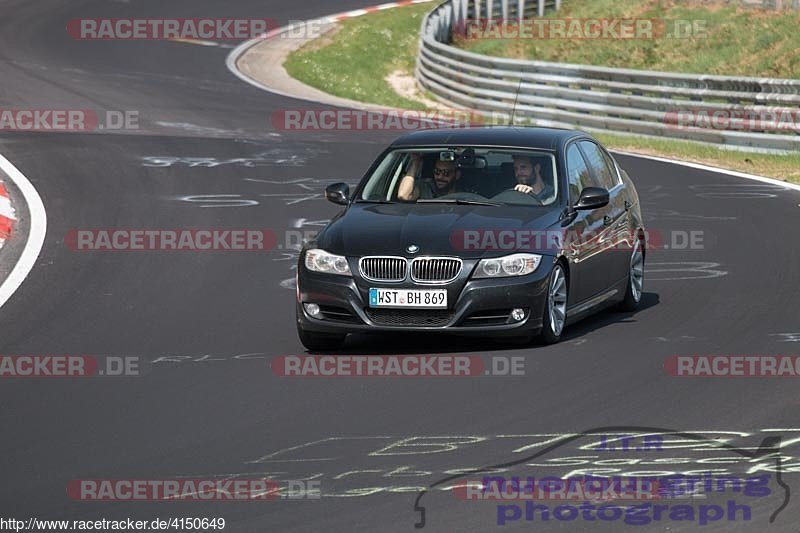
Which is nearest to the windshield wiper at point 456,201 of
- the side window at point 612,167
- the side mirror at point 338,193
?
the side mirror at point 338,193

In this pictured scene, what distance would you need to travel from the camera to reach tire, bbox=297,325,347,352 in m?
11.4

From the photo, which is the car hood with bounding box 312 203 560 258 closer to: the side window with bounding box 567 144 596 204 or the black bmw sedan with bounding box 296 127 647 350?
the black bmw sedan with bounding box 296 127 647 350

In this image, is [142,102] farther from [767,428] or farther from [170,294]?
[767,428]

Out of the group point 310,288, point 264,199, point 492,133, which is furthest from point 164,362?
point 264,199

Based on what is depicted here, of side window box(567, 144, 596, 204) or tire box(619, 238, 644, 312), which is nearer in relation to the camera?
side window box(567, 144, 596, 204)

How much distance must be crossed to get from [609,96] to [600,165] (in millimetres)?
14751

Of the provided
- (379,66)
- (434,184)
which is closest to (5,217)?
(434,184)

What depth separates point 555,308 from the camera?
11523 mm

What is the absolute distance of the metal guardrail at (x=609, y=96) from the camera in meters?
25.0

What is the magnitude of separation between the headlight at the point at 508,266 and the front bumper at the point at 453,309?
4 cm

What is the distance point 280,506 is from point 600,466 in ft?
5.53

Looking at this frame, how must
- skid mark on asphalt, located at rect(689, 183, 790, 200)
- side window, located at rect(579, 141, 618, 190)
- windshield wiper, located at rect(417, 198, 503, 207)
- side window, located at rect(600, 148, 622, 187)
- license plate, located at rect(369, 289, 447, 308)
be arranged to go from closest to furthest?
license plate, located at rect(369, 289, 447, 308)
windshield wiper, located at rect(417, 198, 503, 207)
side window, located at rect(579, 141, 618, 190)
side window, located at rect(600, 148, 622, 187)
skid mark on asphalt, located at rect(689, 183, 790, 200)

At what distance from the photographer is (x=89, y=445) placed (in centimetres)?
859

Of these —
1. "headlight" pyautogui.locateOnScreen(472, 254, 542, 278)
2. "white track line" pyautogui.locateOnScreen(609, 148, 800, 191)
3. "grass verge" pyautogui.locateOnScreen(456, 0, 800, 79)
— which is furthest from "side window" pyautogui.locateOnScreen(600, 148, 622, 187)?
"grass verge" pyautogui.locateOnScreen(456, 0, 800, 79)
